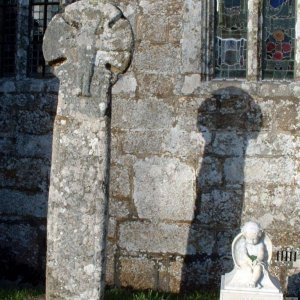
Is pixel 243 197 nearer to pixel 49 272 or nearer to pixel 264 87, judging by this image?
pixel 264 87

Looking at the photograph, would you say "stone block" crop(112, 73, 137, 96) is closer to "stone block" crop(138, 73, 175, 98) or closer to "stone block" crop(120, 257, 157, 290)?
"stone block" crop(138, 73, 175, 98)

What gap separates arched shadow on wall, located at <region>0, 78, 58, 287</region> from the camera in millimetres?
7461

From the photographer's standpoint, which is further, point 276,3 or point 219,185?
point 276,3

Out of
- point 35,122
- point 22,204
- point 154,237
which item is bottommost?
point 154,237

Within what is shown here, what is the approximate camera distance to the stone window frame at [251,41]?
7.13 meters

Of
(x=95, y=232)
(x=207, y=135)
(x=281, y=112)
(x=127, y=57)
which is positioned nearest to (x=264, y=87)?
(x=281, y=112)

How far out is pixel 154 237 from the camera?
716 cm

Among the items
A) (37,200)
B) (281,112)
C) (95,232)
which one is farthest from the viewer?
(37,200)

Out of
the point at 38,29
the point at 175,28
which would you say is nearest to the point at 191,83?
the point at 175,28

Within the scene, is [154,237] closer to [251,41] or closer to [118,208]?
[118,208]

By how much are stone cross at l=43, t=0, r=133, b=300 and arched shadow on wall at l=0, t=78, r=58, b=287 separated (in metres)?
1.93

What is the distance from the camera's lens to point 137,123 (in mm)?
7203

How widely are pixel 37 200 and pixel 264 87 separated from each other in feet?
8.83

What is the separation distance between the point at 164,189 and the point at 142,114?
81 centimetres
